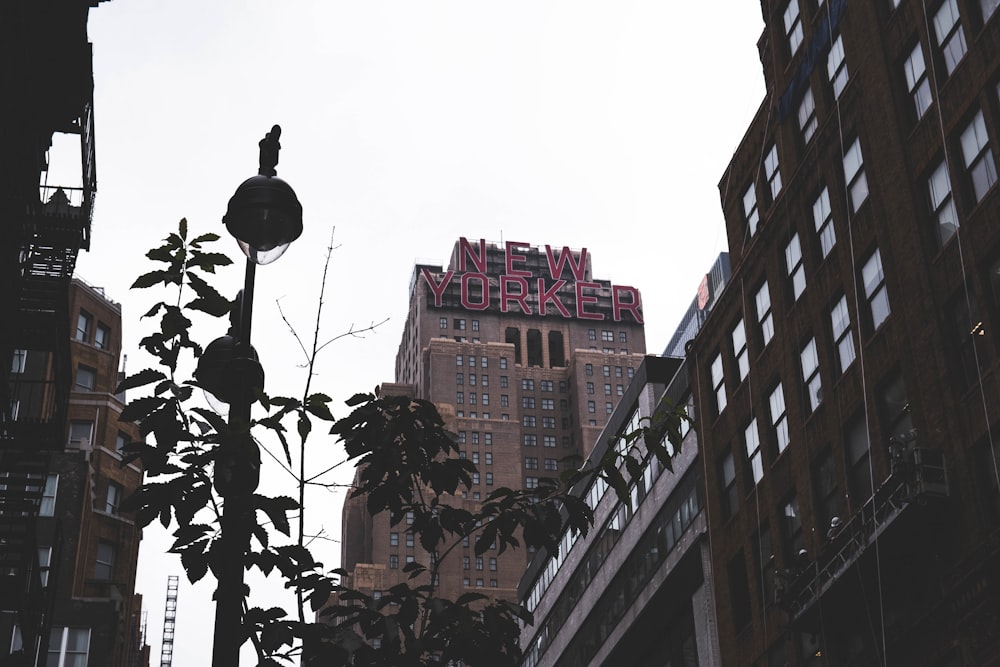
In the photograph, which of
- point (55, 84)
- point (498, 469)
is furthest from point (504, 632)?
point (498, 469)

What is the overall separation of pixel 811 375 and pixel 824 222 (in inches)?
187

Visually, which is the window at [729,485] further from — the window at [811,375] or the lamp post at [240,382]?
the lamp post at [240,382]

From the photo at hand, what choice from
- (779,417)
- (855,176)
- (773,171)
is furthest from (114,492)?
(855,176)

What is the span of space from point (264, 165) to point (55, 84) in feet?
43.7

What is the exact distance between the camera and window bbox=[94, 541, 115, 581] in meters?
62.1

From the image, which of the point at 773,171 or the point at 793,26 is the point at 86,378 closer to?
the point at 773,171

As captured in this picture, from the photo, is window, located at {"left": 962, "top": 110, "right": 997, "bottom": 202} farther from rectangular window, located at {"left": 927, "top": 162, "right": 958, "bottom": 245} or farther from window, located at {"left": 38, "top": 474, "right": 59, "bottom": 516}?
window, located at {"left": 38, "top": 474, "right": 59, "bottom": 516}

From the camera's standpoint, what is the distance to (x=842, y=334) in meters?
37.3

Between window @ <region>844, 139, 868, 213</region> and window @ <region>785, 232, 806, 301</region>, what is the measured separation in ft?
11.1

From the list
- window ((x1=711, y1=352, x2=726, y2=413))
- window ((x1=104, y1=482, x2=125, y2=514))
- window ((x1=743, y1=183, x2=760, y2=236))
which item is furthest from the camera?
window ((x1=104, y1=482, x2=125, y2=514))

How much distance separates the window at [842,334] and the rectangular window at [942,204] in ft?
15.7

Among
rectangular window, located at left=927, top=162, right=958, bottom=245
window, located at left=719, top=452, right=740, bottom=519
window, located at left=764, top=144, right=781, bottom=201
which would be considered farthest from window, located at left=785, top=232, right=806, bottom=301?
rectangular window, located at left=927, top=162, right=958, bottom=245

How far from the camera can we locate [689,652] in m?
50.2

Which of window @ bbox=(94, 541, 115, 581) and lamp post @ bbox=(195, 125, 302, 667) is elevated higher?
window @ bbox=(94, 541, 115, 581)
